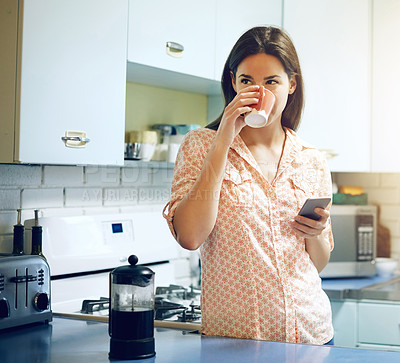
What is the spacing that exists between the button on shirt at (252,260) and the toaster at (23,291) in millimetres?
469

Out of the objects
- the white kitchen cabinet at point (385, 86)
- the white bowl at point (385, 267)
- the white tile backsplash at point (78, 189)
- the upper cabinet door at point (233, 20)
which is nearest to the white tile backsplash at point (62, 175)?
the white tile backsplash at point (78, 189)

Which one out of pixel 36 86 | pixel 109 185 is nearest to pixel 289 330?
pixel 36 86

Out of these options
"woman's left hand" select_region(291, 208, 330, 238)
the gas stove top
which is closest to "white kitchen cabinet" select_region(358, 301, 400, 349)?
the gas stove top

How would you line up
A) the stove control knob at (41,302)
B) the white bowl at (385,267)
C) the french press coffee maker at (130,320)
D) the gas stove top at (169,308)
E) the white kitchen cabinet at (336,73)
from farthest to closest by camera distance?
1. the white bowl at (385,267)
2. the white kitchen cabinet at (336,73)
3. the gas stove top at (169,308)
4. the stove control knob at (41,302)
5. the french press coffee maker at (130,320)

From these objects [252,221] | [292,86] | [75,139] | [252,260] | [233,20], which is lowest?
[252,260]

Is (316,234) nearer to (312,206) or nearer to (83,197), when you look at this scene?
(312,206)

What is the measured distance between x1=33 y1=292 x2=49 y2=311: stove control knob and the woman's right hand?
2.28 feet

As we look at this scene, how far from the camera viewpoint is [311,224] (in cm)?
161

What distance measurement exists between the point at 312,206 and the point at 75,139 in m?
0.75

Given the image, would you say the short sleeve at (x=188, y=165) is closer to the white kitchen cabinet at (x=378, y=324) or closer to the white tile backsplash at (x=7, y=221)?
the white tile backsplash at (x=7, y=221)

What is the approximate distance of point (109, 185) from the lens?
2.48 metres

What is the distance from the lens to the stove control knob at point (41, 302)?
1762 millimetres

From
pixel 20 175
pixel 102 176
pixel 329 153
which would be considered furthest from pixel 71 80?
pixel 329 153

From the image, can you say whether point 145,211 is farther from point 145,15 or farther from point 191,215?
point 191,215
